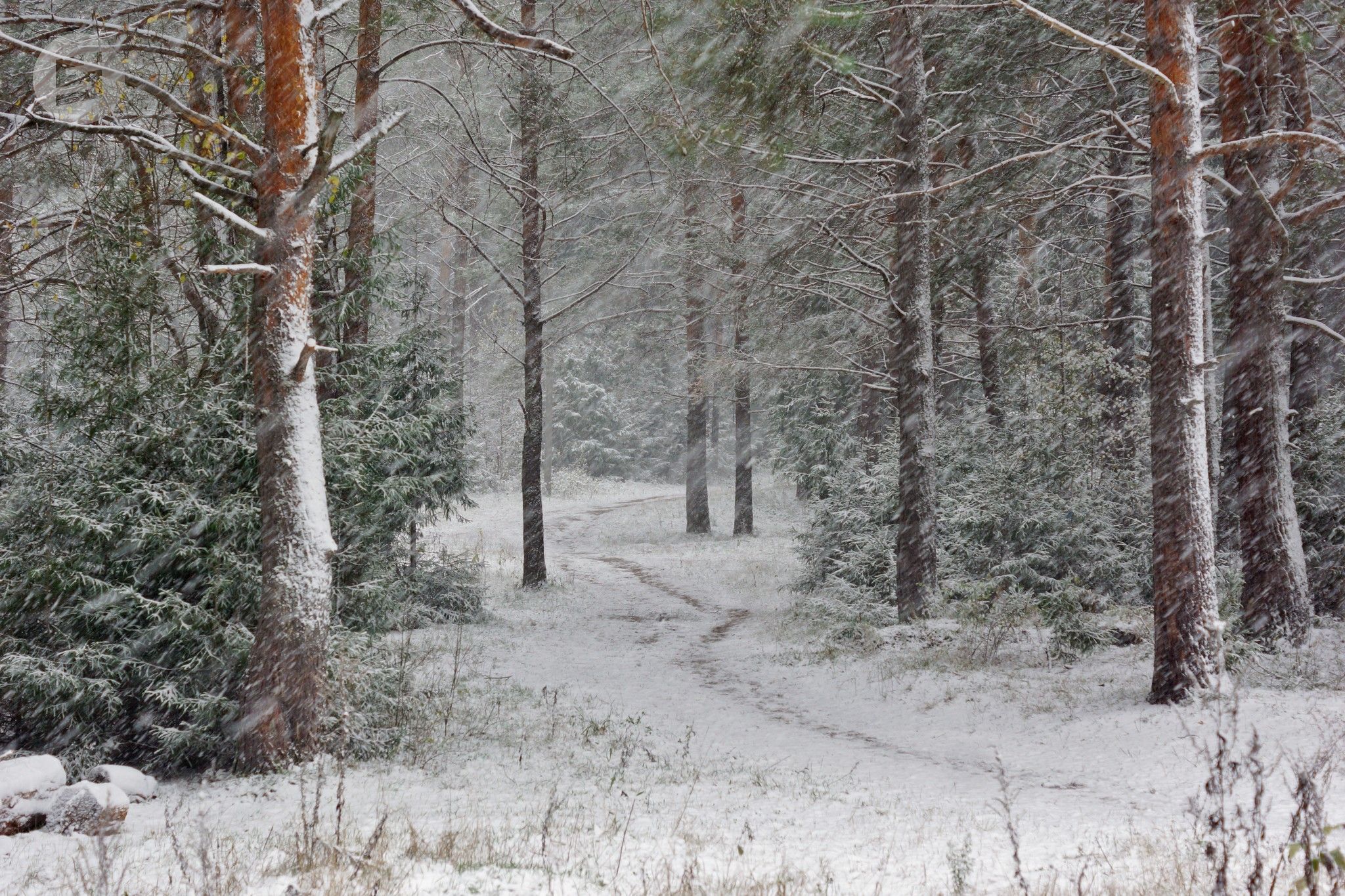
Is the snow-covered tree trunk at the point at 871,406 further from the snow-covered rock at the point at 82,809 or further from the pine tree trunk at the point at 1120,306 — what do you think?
the snow-covered rock at the point at 82,809

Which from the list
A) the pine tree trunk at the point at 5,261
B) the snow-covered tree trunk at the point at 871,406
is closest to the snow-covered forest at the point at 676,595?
the pine tree trunk at the point at 5,261

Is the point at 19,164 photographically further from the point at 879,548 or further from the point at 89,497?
the point at 879,548

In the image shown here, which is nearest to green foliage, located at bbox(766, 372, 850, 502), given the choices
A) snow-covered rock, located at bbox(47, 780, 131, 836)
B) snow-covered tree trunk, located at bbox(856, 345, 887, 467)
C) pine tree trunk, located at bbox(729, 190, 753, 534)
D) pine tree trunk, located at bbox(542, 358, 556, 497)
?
snow-covered tree trunk, located at bbox(856, 345, 887, 467)

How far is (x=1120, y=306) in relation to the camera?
49.8 feet

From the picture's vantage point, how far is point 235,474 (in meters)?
7.23

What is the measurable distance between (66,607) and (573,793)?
4210mm

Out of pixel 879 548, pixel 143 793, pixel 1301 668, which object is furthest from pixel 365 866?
pixel 879 548

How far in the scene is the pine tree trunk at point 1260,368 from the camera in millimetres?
9266

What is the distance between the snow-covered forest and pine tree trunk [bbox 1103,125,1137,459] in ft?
0.55

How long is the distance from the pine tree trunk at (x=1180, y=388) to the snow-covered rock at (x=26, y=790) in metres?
8.63

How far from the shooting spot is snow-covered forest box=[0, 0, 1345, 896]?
5.12 metres

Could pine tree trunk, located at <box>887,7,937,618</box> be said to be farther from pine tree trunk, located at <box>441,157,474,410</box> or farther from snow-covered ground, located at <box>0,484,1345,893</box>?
pine tree trunk, located at <box>441,157,474,410</box>
